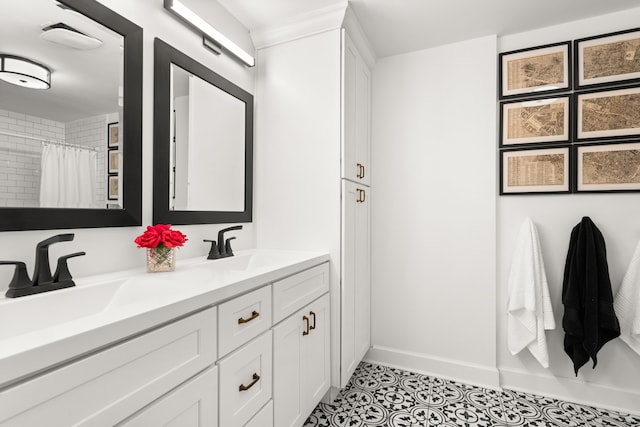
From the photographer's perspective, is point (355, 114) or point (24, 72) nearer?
point (24, 72)

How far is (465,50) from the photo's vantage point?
225 cm

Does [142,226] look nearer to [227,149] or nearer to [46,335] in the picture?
[227,149]

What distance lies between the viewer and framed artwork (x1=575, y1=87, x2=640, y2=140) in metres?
1.91

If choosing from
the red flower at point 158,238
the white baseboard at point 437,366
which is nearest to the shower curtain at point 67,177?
the red flower at point 158,238

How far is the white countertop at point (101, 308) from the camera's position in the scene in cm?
60

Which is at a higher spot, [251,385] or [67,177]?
[67,177]

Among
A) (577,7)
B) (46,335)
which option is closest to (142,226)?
(46,335)

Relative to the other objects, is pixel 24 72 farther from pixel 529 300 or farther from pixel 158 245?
pixel 529 300

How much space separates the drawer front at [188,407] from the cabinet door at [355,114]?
1.27 metres

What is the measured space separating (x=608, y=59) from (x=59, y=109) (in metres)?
2.84

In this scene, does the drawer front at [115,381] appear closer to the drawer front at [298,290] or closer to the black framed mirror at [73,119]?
the drawer front at [298,290]

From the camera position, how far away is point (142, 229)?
1.42 metres

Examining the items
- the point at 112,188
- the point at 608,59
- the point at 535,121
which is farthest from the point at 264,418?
the point at 608,59

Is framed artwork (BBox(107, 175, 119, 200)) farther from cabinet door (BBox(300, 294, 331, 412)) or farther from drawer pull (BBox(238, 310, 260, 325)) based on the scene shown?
cabinet door (BBox(300, 294, 331, 412))
